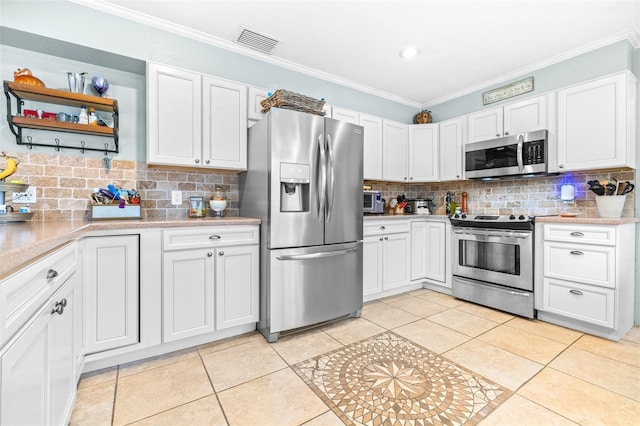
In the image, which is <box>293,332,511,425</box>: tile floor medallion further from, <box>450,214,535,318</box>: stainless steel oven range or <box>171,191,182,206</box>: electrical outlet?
<box>171,191,182,206</box>: electrical outlet

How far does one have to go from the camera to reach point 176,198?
269cm


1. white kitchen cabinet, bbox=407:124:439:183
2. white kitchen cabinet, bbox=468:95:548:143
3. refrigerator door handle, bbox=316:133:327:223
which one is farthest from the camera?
white kitchen cabinet, bbox=407:124:439:183

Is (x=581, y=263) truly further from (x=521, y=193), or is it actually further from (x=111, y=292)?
(x=111, y=292)

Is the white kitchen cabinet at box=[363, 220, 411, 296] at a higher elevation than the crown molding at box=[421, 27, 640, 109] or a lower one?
lower

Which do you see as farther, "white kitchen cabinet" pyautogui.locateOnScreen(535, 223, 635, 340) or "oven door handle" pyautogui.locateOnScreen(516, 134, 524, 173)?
"oven door handle" pyautogui.locateOnScreen(516, 134, 524, 173)

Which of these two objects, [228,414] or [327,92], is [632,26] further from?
[228,414]

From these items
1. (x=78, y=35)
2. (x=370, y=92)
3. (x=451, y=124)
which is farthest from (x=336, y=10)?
(x=451, y=124)

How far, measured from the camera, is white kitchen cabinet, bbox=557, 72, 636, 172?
2.54 meters

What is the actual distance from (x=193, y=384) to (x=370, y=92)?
3675 mm

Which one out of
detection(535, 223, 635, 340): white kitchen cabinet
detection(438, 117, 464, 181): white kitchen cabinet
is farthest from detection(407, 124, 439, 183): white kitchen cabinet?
detection(535, 223, 635, 340): white kitchen cabinet

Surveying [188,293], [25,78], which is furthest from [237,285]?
[25,78]

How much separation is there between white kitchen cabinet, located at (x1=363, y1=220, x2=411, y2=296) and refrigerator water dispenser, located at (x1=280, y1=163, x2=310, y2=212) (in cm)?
95

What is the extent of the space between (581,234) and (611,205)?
0.42 metres

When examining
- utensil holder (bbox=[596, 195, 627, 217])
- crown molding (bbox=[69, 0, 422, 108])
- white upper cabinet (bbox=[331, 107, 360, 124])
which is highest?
crown molding (bbox=[69, 0, 422, 108])
